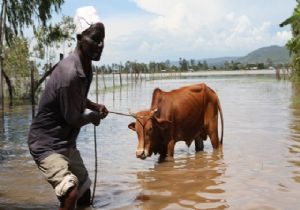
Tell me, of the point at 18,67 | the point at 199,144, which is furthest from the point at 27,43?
the point at 199,144

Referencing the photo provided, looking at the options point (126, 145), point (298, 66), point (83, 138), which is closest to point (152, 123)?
point (126, 145)

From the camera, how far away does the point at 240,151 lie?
416 inches

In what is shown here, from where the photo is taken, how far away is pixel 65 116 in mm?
4559

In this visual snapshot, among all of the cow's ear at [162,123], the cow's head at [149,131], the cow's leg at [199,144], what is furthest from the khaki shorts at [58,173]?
the cow's leg at [199,144]

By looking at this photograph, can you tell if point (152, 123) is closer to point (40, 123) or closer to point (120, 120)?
point (40, 123)

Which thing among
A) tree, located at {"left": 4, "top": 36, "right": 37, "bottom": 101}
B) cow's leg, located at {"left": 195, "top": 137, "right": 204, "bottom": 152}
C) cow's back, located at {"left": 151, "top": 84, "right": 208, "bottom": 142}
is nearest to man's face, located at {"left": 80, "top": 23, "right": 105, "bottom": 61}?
cow's back, located at {"left": 151, "top": 84, "right": 208, "bottom": 142}

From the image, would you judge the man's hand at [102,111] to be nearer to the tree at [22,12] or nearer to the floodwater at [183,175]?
the floodwater at [183,175]

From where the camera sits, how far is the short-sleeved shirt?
4516 millimetres

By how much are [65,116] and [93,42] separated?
2.56 feet

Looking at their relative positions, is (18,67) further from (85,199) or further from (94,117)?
(94,117)

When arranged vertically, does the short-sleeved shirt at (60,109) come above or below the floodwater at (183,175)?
above

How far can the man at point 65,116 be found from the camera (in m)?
4.54

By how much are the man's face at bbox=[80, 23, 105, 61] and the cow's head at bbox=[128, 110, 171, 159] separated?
3.53 meters

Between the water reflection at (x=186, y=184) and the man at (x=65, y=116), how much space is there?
6.21ft
